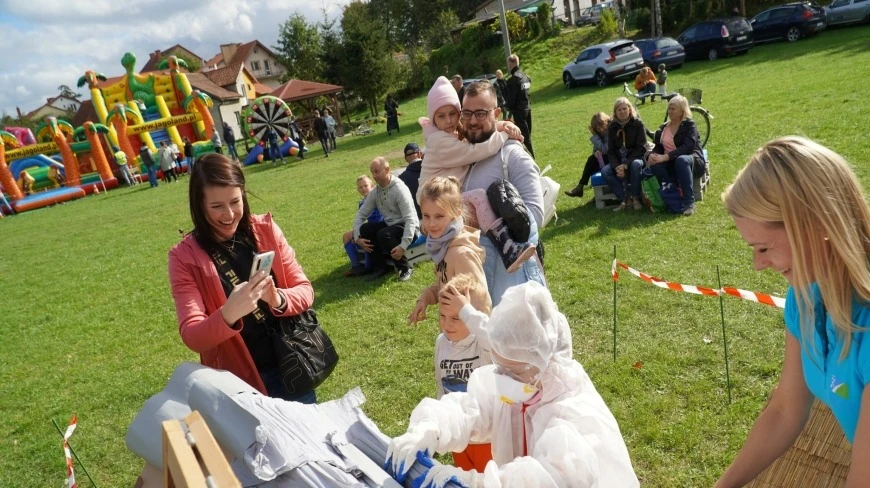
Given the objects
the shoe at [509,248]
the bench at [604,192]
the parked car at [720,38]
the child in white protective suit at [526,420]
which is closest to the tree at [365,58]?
the parked car at [720,38]

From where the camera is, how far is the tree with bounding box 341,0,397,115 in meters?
30.3

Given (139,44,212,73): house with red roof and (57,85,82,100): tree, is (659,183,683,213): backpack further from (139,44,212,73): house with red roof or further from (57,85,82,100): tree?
(57,85,82,100): tree

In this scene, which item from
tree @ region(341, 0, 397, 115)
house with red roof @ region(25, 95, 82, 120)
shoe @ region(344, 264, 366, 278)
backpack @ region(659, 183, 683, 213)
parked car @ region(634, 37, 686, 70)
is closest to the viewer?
backpack @ region(659, 183, 683, 213)

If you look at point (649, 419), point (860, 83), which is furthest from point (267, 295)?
point (860, 83)

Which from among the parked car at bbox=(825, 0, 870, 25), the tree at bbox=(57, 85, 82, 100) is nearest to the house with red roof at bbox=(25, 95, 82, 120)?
the tree at bbox=(57, 85, 82, 100)

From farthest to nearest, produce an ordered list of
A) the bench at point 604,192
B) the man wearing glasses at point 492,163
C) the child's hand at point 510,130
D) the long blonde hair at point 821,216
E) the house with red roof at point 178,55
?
the house with red roof at point 178,55, the bench at point 604,192, the child's hand at point 510,130, the man wearing glasses at point 492,163, the long blonde hair at point 821,216

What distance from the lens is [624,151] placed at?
814 centimetres

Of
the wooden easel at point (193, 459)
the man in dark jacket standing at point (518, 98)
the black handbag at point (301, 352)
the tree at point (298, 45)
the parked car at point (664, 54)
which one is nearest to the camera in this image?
the wooden easel at point (193, 459)

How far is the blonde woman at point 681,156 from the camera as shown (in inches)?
288

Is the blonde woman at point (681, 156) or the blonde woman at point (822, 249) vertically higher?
the blonde woman at point (822, 249)

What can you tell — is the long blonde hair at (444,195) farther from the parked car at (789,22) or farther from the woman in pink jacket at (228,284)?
the parked car at (789,22)

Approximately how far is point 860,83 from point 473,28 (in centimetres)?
2963

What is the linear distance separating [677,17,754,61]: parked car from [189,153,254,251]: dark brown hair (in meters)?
24.5

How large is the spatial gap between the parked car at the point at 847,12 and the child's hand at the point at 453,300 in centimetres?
2606
